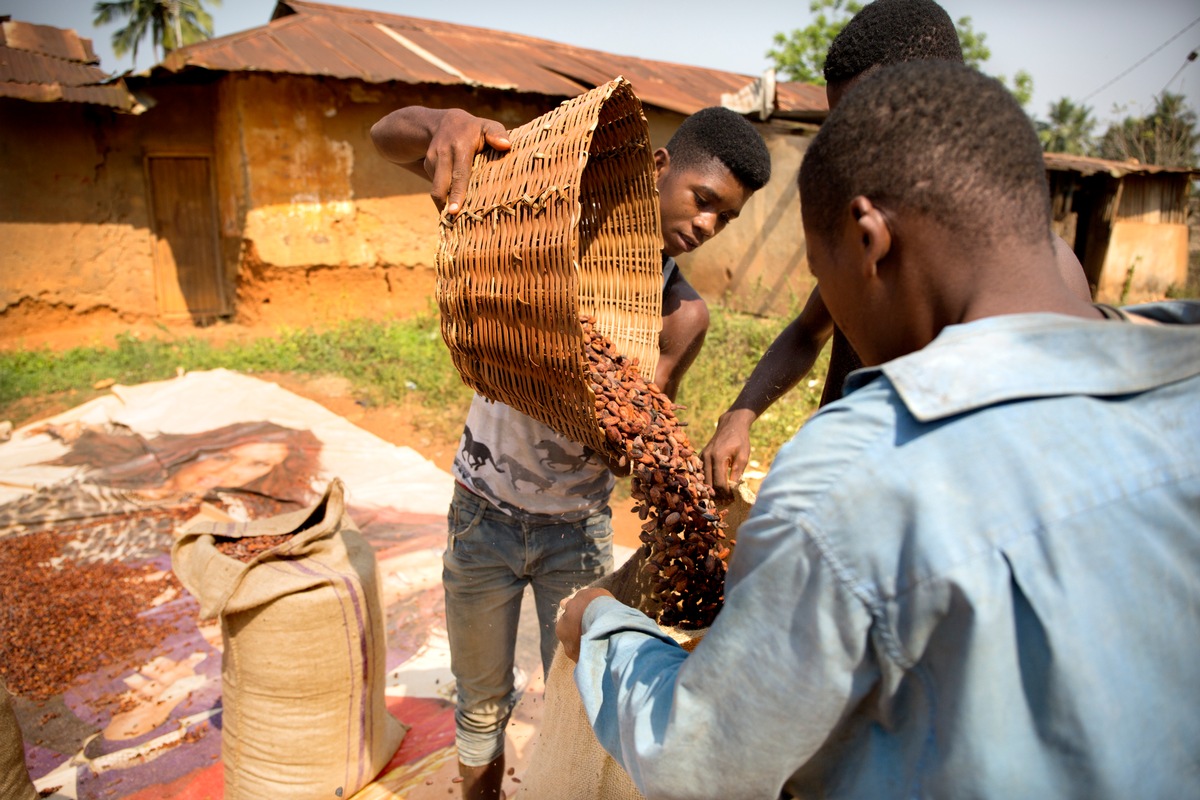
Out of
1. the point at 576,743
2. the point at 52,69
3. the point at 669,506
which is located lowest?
the point at 576,743

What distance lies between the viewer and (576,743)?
161 cm

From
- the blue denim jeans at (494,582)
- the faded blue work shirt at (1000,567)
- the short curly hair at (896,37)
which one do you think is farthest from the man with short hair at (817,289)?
the faded blue work shirt at (1000,567)

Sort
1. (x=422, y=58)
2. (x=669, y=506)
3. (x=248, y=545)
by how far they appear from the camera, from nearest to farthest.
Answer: (x=669, y=506)
(x=248, y=545)
(x=422, y=58)

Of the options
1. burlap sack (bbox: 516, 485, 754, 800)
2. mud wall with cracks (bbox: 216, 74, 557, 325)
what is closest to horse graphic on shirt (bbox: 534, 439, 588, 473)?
burlap sack (bbox: 516, 485, 754, 800)

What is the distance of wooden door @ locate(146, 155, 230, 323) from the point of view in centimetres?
941

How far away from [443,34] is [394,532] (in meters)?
7.97

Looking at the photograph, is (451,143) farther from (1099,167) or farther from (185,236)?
(1099,167)

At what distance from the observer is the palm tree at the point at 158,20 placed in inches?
995

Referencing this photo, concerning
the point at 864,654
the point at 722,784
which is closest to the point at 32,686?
the point at 722,784

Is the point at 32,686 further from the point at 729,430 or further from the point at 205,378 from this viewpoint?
the point at 205,378

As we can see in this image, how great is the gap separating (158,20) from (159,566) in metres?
28.0

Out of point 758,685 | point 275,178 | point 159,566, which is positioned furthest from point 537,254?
point 275,178

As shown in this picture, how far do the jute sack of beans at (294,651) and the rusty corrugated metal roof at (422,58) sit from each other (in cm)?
643

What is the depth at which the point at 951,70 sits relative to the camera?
3.00 ft
